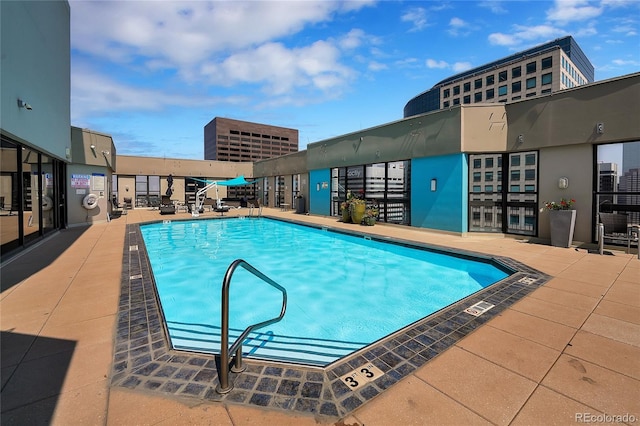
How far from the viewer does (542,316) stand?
319cm

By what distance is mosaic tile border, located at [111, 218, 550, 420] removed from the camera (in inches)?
73.7

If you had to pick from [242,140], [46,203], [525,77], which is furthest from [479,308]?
[242,140]

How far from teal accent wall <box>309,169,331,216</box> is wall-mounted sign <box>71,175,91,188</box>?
10102 millimetres

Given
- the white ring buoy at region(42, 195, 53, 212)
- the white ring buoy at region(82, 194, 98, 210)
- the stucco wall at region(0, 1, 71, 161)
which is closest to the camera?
the stucco wall at region(0, 1, 71, 161)

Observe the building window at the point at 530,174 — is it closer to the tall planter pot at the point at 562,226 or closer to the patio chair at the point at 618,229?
the tall planter pot at the point at 562,226

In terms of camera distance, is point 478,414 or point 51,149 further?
point 51,149

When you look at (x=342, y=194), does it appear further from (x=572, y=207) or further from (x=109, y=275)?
(x=109, y=275)

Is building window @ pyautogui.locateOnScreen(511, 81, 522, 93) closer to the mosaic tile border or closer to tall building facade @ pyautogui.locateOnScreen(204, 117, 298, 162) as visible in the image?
the mosaic tile border

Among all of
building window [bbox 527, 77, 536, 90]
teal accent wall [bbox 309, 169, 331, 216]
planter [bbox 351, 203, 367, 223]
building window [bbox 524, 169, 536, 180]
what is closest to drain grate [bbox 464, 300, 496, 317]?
building window [bbox 524, 169, 536, 180]

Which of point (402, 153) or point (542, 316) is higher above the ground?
point (402, 153)

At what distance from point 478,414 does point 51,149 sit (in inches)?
426

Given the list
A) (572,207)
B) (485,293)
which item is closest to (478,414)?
(485,293)

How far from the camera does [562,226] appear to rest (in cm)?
709

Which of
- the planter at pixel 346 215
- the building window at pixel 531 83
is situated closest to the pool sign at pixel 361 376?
the planter at pixel 346 215
